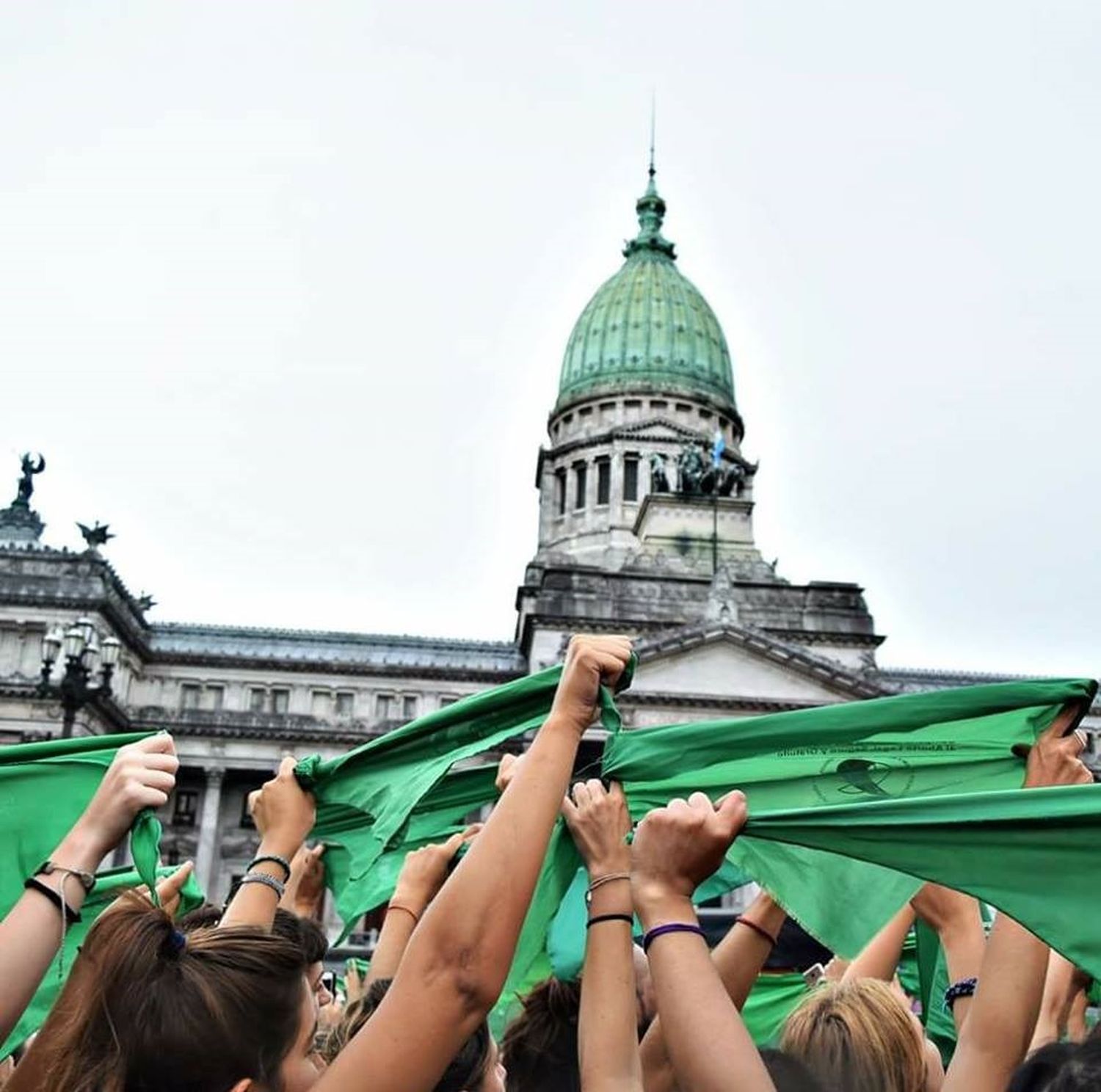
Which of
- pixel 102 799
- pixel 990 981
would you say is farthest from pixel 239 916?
pixel 990 981

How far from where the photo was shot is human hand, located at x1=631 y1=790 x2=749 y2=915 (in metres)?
3.99

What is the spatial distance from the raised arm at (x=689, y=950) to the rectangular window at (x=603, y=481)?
77742 mm

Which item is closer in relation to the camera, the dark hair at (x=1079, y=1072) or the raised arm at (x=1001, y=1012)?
the dark hair at (x=1079, y=1072)

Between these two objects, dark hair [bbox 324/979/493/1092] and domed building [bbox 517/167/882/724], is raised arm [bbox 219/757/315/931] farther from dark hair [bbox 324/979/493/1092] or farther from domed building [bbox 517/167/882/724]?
domed building [bbox 517/167/882/724]

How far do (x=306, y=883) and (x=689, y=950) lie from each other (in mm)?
4775

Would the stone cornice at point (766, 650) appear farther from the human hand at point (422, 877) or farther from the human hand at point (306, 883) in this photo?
the human hand at point (422, 877)

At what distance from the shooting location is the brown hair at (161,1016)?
11.4 ft

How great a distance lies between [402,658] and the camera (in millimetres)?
65250

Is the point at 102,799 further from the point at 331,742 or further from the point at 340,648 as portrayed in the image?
the point at 340,648

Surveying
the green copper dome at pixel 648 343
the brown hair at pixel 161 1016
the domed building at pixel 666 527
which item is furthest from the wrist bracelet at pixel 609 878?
the green copper dome at pixel 648 343

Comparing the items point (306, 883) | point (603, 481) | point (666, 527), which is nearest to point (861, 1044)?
point (306, 883)

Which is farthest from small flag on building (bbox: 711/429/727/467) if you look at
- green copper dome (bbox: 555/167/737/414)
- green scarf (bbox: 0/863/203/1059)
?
green scarf (bbox: 0/863/203/1059)

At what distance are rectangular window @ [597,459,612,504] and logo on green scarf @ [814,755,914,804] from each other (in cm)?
7559

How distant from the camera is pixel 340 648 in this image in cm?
6556
